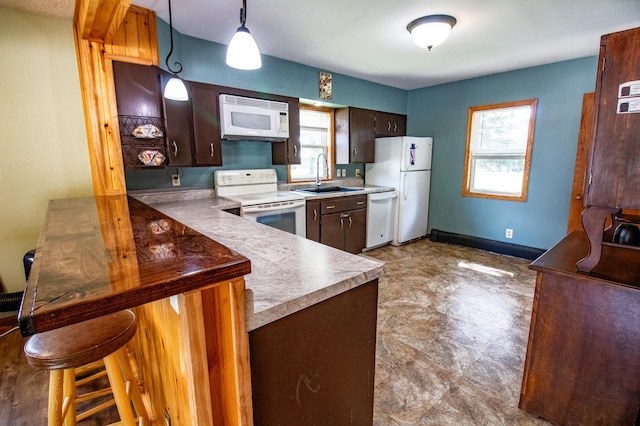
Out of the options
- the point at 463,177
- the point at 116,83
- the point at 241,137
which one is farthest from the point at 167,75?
the point at 463,177

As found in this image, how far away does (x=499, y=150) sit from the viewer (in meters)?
4.25

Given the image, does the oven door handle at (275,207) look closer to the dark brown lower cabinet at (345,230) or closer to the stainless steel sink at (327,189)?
the dark brown lower cabinet at (345,230)

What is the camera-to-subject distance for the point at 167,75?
254cm

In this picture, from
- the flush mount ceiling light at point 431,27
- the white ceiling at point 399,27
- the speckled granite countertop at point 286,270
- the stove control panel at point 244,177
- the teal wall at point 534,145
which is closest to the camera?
the speckled granite countertop at point 286,270

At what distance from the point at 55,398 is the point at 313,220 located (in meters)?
Result: 2.70

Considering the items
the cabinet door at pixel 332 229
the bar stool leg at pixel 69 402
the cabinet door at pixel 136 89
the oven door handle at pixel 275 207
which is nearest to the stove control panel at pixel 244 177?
the oven door handle at pixel 275 207

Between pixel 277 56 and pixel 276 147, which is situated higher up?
pixel 277 56

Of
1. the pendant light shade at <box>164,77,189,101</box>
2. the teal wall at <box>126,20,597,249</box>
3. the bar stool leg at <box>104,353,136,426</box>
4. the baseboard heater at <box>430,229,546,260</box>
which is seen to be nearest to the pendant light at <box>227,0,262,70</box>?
the pendant light shade at <box>164,77,189,101</box>

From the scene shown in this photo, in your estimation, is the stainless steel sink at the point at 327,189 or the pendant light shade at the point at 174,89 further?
the stainless steel sink at the point at 327,189

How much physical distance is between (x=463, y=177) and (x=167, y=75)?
4.04m

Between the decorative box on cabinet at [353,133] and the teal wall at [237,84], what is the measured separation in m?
0.16

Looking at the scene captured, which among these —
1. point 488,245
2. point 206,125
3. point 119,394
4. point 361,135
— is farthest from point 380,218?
point 119,394

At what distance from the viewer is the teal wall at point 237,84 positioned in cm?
287

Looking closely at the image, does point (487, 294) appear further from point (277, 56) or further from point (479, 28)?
point (277, 56)
